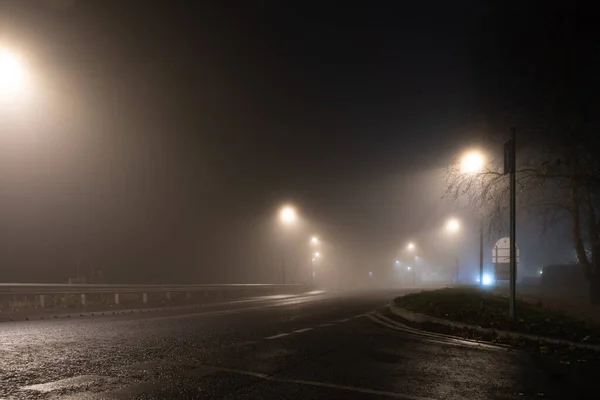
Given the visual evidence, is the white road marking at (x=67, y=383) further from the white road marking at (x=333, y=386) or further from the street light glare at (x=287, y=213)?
the street light glare at (x=287, y=213)

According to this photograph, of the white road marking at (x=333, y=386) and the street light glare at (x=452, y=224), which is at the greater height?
the street light glare at (x=452, y=224)

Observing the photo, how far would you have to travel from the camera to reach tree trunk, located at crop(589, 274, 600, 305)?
22586mm

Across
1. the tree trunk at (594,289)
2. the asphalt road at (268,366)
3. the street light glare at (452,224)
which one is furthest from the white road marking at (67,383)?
the street light glare at (452,224)

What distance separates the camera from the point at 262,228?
73625 mm

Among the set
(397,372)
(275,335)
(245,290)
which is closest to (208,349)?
(275,335)

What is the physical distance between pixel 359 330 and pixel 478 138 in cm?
1072

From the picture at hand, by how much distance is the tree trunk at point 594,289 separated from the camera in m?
22.6

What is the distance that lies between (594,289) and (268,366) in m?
19.7

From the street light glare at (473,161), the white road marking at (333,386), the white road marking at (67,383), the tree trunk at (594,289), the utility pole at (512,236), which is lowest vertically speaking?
the tree trunk at (594,289)

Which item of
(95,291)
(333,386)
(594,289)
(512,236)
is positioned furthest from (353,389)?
(95,291)

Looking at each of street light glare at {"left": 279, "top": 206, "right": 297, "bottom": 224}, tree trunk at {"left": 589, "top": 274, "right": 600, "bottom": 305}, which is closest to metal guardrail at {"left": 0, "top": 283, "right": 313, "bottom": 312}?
street light glare at {"left": 279, "top": 206, "right": 297, "bottom": 224}

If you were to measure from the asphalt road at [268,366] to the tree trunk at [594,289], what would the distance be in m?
13.1

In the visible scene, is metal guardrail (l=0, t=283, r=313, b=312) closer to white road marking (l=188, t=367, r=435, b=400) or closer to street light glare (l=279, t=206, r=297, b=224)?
street light glare (l=279, t=206, r=297, b=224)

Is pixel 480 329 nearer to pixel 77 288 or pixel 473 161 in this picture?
pixel 473 161
